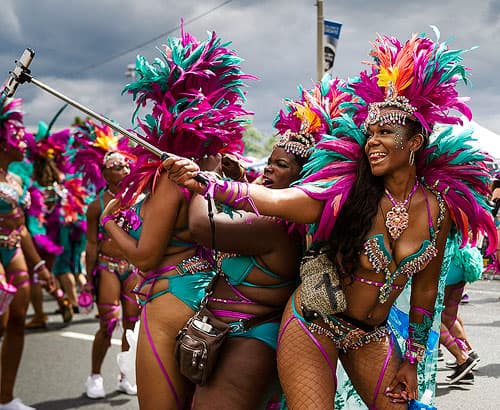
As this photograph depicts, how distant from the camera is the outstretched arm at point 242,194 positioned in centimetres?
239

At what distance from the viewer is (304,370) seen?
2.54 metres

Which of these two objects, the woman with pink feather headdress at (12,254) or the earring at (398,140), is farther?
the woman with pink feather headdress at (12,254)

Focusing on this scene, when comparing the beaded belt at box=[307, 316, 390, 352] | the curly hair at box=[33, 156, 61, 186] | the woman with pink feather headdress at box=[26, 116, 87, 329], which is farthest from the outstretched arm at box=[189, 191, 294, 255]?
the curly hair at box=[33, 156, 61, 186]

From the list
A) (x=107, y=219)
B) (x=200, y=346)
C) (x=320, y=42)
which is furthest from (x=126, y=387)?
(x=320, y=42)

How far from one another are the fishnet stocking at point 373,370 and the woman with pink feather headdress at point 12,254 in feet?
9.64

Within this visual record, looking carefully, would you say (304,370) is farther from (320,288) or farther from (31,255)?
(31,255)

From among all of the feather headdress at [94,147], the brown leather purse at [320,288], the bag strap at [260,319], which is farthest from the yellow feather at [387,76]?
the feather headdress at [94,147]

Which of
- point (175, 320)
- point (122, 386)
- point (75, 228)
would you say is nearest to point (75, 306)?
point (75, 228)

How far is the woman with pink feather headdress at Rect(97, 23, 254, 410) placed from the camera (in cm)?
289

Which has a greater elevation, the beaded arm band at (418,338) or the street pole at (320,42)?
the street pole at (320,42)

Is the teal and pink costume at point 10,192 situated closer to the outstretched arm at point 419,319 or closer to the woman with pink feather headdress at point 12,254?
the woman with pink feather headdress at point 12,254

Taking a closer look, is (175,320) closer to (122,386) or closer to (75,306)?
(122,386)

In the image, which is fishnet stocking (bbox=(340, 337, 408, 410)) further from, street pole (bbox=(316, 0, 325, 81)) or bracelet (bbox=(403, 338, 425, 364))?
street pole (bbox=(316, 0, 325, 81))

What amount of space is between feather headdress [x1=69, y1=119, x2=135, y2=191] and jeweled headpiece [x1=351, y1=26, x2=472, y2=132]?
11.1 feet
